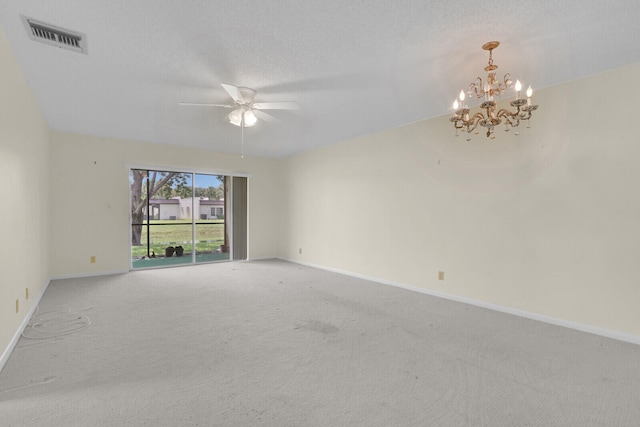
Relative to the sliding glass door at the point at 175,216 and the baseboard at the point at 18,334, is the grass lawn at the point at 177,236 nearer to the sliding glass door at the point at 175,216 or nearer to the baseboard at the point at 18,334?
the sliding glass door at the point at 175,216

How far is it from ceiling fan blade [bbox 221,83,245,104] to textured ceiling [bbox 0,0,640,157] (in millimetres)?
131

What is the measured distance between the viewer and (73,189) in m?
4.87

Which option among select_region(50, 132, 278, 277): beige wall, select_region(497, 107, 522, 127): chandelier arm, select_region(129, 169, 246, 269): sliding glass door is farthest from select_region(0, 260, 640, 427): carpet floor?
select_region(129, 169, 246, 269): sliding glass door

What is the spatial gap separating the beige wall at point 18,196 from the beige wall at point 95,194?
39.2 inches

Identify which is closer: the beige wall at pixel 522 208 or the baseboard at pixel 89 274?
the beige wall at pixel 522 208

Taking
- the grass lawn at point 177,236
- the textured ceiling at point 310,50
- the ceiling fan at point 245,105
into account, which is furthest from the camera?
the grass lawn at point 177,236

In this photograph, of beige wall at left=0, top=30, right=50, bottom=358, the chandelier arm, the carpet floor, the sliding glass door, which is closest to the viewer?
the carpet floor

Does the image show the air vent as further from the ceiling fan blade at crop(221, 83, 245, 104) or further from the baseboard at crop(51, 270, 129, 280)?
the baseboard at crop(51, 270, 129, 280)

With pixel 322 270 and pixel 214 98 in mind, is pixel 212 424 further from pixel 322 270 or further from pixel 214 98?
pixel 322 270

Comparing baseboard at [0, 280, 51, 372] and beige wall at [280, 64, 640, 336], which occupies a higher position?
beige wall at [280, 64, 640, 336]

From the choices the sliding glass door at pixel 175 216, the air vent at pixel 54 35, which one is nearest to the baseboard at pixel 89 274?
the sliding glass door at pixel 175 216

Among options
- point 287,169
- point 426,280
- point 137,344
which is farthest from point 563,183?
point 287,169

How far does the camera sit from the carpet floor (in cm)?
166

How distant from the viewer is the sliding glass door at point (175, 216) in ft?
22.3
